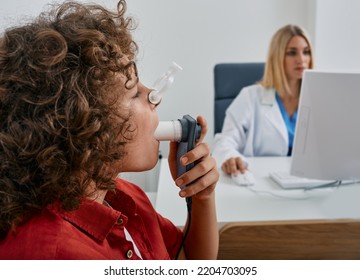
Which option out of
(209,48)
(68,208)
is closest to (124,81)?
(68,208)

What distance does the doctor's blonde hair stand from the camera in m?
1.67

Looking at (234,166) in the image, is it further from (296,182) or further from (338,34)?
(338,34)

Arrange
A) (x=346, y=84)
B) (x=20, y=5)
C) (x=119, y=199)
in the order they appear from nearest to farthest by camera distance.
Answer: (x=119, y=199) < (x=20, y=5) < (x=346, y=84)

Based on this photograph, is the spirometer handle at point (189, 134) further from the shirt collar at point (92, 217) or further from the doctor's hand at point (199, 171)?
the shirt collar at point (92, 217)

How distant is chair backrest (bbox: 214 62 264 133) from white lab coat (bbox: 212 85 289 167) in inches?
2.9

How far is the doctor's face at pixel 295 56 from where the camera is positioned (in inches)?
66.5

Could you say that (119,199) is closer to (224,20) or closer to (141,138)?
(141,138)

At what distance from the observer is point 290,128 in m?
1.65

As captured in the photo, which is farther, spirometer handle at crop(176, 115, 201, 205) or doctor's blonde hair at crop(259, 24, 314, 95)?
doctor's blonde hair at crop(259, 24, 314, 95)

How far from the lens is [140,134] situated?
2.07 ft

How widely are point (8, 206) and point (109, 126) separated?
6.6 inches

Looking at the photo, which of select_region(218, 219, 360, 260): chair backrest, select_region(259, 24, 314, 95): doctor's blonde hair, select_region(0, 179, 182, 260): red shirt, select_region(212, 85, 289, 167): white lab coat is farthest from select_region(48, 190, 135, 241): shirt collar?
select_region(259, 24, 314, 95): doctor's blonde hair

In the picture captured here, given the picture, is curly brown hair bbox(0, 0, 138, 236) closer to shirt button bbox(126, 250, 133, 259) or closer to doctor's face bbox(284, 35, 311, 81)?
shirt button bbox(126, 250, 133, 259)

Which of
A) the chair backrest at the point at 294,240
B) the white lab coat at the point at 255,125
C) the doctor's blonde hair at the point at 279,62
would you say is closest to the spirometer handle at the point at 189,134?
the chair backrest at the point at 294,240
